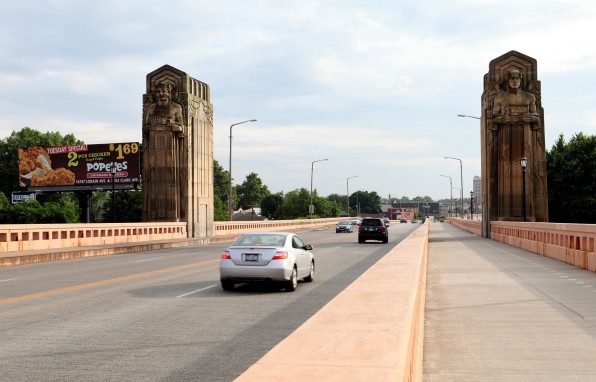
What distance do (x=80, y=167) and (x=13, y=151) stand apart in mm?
52399

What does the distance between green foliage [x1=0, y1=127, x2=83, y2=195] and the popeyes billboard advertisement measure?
4206cm

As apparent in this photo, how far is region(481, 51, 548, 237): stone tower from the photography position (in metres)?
50.2

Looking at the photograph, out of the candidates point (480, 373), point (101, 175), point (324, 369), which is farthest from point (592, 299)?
point (101, 175)

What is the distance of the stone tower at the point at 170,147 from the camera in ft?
168

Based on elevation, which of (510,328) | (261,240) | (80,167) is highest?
(80,167)

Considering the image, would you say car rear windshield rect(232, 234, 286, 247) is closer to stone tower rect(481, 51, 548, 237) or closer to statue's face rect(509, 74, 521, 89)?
stone tower rect(481, 51, 548, 237)

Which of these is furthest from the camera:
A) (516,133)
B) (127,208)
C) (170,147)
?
(127,208)

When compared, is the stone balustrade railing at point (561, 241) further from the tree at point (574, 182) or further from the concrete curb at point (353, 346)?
the tree at point (574, 182)

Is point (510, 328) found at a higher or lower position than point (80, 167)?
lower

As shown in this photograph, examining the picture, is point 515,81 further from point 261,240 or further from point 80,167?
point 80,167

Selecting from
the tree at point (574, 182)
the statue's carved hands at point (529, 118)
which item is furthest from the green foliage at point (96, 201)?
the statue's carved hands at point (529, 118)

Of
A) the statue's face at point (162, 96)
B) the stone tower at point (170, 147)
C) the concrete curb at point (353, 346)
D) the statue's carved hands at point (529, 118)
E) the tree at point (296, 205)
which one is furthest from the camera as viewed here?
the tree at point (296, 205)

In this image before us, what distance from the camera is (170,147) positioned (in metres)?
51.4

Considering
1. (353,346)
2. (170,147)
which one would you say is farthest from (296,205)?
(353,346)
